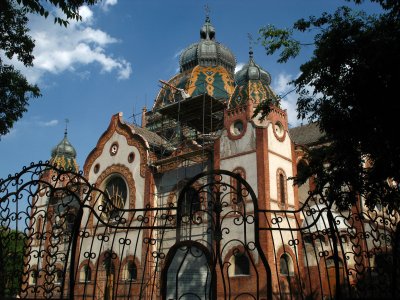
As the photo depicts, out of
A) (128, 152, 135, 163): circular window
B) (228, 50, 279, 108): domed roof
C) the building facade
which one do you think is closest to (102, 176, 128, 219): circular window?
the building facade

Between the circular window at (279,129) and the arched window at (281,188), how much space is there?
1.97 metres

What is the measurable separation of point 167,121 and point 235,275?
15.5 m

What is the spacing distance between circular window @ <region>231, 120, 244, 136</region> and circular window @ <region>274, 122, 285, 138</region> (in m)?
1.71

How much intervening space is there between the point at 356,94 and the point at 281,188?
12.6 m

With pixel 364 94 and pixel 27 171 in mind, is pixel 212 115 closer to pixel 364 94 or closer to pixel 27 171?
pixel 364 94

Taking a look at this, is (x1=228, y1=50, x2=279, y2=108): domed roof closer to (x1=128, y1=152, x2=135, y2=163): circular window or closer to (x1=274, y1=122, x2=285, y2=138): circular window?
(x1=274, y1=122, x2=285, y2=138): circular window

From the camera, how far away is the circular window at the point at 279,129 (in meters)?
22.3

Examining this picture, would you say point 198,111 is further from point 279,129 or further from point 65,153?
point 65,153

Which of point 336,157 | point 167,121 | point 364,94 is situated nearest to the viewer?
point 364,94

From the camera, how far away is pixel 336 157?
10.1 meters

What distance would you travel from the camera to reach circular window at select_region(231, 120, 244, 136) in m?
22.4

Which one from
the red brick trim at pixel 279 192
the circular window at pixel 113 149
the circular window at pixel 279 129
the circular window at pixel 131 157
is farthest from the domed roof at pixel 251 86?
the circular window at pixel 113 149

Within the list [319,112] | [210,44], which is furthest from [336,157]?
[210,44]

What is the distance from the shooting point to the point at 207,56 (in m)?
39.1
